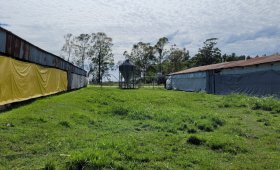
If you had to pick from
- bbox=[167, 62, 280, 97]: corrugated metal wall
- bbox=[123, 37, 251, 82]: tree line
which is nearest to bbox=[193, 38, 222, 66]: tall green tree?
bbox=[123, 37, 251, 82]: tree line

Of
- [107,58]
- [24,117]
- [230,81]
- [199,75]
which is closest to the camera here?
[24,117]

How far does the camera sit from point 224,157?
7.30 m

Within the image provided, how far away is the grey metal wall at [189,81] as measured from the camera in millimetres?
38869

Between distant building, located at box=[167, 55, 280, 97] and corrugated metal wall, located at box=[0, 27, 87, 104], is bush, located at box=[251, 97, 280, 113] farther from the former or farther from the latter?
corrugated metal wall, located at box=[0, 27, 87, 104]

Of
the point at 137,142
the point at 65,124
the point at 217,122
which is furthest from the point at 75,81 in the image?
the point at 137,142

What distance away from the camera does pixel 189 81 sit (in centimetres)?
4509

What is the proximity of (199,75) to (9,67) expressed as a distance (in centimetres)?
2902

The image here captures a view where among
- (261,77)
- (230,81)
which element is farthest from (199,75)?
(261,77)

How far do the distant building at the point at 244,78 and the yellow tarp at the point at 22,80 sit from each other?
590 inches

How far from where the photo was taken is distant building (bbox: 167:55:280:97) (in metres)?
23.5

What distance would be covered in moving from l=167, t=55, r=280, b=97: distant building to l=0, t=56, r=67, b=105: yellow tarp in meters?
Answer: 15.0

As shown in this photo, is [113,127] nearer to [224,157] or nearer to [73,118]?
[73,118]

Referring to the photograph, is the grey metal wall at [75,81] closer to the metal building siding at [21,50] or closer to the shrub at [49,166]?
the metal building siding at [21,50]

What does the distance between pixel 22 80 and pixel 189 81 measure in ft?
104
